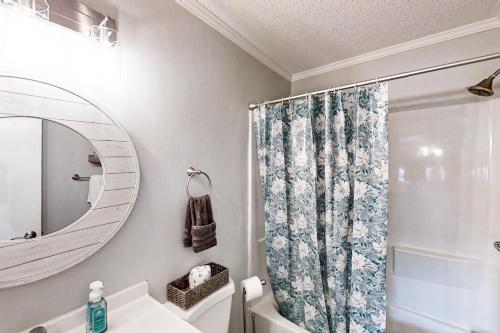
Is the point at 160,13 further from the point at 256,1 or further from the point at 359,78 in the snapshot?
the point at 359,78

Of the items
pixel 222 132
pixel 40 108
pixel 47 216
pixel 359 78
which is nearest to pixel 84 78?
pixel 40 108

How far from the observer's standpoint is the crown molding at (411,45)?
1450 millimetres

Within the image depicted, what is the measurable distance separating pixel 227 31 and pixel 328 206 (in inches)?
52.5

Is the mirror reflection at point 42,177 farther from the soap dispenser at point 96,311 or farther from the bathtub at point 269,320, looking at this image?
the bathtub at point 269,320

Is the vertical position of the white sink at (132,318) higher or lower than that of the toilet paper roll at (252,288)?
higher

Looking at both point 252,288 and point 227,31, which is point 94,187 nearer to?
point 252,288

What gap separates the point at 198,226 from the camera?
1.22 meters

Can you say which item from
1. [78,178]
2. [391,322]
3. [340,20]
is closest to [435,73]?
[340,20]

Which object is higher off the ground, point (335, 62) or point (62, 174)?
point (335, 62)

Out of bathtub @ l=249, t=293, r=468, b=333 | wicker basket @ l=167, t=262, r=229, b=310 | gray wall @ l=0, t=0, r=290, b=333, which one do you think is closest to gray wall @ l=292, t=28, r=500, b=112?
gray wall @ l=0, t=0, r=290, b=333

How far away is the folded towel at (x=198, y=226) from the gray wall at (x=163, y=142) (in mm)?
45

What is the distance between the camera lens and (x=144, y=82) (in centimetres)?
108

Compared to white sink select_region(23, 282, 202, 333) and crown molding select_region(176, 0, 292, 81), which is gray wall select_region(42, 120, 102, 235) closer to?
white sink select_region(23, 282, 202, 333)

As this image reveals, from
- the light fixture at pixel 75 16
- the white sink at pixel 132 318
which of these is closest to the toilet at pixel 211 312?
the white sink at pixel 132 318
